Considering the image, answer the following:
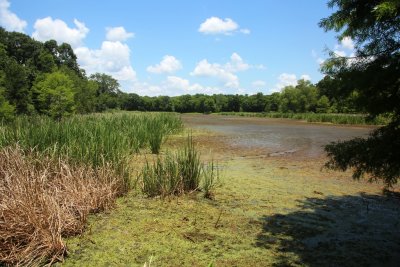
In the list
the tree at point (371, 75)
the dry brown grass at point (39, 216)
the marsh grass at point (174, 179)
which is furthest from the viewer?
the marsh grass at point (174, 179)

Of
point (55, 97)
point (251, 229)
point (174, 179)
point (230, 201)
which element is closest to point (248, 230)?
point (251, 229)

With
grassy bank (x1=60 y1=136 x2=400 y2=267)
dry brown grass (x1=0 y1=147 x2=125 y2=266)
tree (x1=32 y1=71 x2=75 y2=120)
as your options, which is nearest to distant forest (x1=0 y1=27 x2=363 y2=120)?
tree (x1=32 y1=71 x2=75 y2=120)

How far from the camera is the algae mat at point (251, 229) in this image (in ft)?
13.6

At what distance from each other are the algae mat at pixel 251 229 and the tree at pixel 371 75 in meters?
1.17

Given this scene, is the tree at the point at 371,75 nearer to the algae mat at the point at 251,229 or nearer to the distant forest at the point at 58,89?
the distant forest at the point at 58,89

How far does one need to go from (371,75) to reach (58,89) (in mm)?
31799

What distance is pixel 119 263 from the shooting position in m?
4.01

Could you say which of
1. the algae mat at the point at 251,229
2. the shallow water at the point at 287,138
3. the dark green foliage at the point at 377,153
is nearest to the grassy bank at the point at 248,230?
the algae mat at the point at 251,229

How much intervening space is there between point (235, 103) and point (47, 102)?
2985 inches

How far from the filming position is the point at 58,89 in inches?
1253

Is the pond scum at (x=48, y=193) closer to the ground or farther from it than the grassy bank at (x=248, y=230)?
farther from it

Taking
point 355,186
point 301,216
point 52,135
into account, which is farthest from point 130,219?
point 355,186

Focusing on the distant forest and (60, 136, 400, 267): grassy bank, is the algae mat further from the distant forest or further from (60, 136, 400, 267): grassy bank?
the distant forest

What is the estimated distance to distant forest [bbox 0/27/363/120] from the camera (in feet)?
72.5
